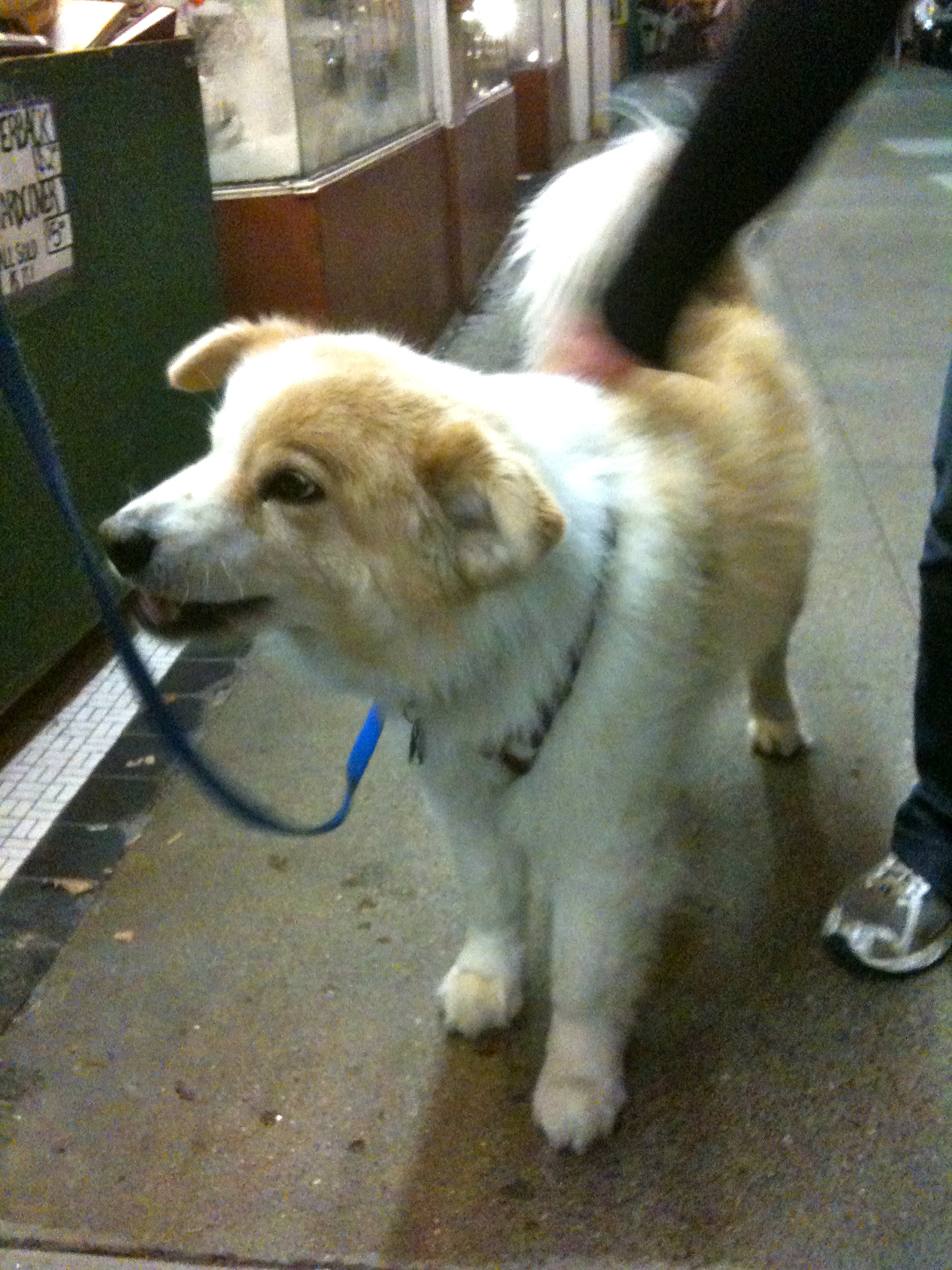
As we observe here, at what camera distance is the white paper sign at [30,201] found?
2.94 meters

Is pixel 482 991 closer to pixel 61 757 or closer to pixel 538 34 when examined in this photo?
pixel 61 757

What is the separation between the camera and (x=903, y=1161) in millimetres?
1888

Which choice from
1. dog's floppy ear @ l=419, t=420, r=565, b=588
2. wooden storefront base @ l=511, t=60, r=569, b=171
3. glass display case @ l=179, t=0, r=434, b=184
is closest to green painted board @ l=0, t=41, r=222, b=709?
glass display case @ l=179, t=0, r=434, b=184

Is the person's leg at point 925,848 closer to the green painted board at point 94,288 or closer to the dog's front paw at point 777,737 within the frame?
the dog's front paw at point 777,737

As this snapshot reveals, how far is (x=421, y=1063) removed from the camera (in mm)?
2133

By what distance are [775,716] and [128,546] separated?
1.75 meters

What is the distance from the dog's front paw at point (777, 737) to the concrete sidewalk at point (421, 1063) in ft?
0.15

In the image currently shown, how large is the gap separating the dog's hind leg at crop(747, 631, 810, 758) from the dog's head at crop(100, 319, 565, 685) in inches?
52.1

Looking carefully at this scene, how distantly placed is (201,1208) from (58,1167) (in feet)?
0.87

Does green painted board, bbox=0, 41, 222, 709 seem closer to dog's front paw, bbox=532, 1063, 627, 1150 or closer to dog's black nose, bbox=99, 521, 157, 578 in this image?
dog's black nose, bbox=99, 521, 157, 578

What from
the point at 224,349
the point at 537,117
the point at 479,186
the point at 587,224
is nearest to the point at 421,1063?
the point at 224,349

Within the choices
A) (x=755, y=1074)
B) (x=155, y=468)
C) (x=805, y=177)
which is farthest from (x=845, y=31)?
(x=155, y=468)

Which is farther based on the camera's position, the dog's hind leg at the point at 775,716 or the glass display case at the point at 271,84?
the glass display case at the point at 271,84

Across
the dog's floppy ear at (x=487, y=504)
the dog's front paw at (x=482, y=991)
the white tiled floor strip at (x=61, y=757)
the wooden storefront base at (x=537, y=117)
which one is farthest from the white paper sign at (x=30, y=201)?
the wooden storefront base at (x=537, y=117)
